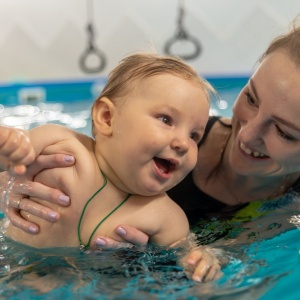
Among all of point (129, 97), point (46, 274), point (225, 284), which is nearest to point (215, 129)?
point (129, 97)

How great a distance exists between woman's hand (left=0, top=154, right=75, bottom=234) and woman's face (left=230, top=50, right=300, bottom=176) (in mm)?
607

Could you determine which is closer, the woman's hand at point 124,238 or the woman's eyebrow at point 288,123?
the woman's hand at point 124,238

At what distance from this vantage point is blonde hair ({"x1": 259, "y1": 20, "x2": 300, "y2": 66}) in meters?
1.69

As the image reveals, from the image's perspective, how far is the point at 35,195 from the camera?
1540mm

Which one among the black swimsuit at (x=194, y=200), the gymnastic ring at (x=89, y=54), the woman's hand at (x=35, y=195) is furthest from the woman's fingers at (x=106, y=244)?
the gymnastic ring at (x=89, y=54)

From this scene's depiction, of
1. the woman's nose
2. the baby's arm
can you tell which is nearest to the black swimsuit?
the woman's nose

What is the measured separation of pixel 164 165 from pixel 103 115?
0.25m

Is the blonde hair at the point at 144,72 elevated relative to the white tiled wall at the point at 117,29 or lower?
elevated

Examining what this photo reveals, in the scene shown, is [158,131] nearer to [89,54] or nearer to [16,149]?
[16,149]

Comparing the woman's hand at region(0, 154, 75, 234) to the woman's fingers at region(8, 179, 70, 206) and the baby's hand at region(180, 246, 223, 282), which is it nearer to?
the woman's fingers at region(8, 179, 70, 206)

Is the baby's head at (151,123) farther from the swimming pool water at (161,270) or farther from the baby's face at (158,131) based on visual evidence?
the swimming pool water at (161,270)

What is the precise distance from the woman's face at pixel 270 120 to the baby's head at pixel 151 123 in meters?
0.24

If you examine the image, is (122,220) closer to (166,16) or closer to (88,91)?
(88,91)

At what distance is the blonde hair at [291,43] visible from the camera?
5.55 ft
